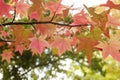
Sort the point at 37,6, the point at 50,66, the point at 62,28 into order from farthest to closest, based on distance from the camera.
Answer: the point at 50,66 → the point at 62,28 → the point at 37,6

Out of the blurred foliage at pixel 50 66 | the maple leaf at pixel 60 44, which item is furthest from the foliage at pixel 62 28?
the blurred foliage at pixel 50 66

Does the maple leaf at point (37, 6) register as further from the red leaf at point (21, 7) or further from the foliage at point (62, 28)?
the red leaf at point (21, 7)

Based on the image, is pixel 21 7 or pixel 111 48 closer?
Result: pixel 111 48

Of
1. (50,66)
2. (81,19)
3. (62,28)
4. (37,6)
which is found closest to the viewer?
(37,6)

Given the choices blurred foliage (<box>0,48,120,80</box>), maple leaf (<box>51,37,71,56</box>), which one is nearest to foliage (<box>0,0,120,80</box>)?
maple leaf (<box>51,37,71,56</box>)

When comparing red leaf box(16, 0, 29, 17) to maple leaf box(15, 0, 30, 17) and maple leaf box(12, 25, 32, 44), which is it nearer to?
maple leaf box(15, 0, 30, 17)

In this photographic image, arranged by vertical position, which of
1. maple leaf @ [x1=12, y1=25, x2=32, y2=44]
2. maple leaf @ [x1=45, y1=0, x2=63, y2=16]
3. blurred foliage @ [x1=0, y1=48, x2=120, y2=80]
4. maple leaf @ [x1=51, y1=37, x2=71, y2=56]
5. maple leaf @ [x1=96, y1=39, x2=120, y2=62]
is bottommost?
blurred foliage @ [x1=0, y1=48, x2=120, y2=80]

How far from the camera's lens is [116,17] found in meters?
1.49

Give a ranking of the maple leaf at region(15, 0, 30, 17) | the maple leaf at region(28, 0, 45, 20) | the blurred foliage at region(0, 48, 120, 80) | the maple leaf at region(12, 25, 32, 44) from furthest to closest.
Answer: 1. the blurred foliage at region(0, 48, 120, 80)
2. the maple leaf at region(15, 0, 30, 17)
3. the maple leaf at region(12, 25, 32, 44)
4. the maple leaf at region(28, 0, 45, 20)

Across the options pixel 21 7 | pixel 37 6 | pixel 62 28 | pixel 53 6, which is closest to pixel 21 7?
pixel 21 7

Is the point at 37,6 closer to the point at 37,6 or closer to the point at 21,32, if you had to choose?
the point at 37,6

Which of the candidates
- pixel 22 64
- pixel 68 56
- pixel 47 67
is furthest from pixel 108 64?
pixel 22 64

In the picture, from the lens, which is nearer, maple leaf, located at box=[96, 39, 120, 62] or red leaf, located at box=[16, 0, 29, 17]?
maple leaf, located at box=[96, 39, 120, 62]

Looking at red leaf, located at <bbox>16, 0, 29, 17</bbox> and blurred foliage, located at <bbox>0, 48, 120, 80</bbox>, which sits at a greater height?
red leaf, located at <bbox>16, 0, 29, 17</bbox>
